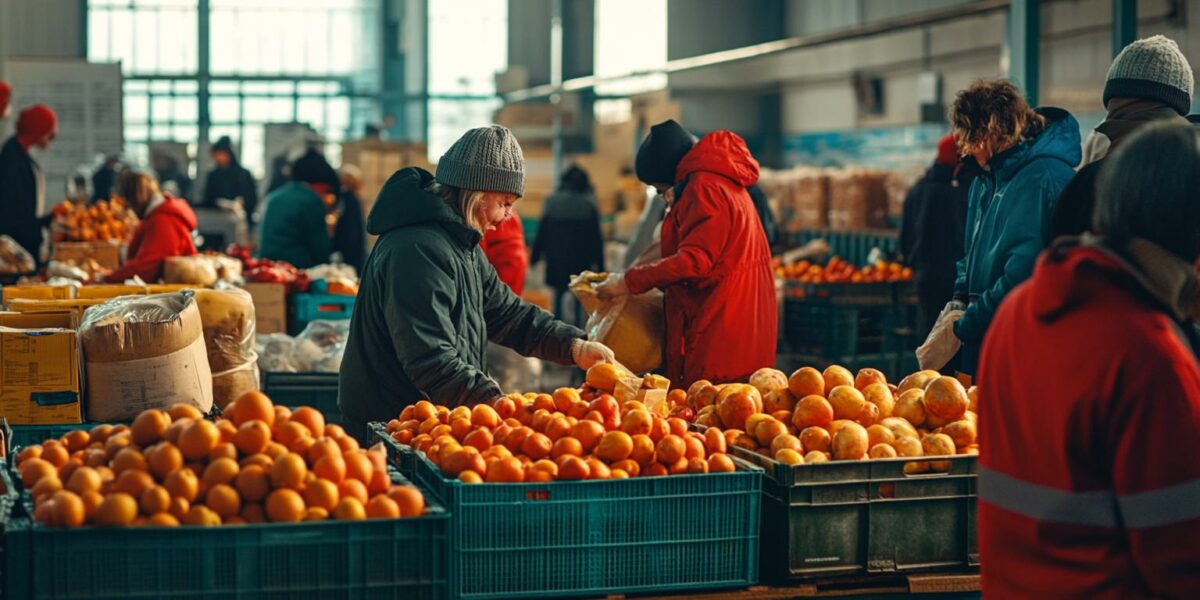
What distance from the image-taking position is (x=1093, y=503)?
6.86 feet

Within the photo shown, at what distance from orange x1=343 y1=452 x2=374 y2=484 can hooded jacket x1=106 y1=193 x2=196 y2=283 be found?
4.61 meters

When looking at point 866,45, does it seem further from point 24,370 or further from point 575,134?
point 24,370

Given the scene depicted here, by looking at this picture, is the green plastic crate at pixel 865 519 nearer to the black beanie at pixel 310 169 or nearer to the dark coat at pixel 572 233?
the black beanie at pixel 310 169

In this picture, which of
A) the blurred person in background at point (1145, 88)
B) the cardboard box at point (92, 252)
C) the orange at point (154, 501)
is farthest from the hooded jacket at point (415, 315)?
the cardboard box at point (92, 252)

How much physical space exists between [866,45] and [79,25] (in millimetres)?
14666

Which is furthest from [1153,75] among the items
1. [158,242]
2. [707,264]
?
[158,242]

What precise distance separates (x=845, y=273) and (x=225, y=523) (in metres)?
7.66

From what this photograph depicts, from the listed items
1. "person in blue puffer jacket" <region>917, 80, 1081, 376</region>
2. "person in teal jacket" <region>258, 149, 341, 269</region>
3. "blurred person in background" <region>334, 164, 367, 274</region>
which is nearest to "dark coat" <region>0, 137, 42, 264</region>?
"person in teal jacket" <region>258, 149, 341, 269</region>

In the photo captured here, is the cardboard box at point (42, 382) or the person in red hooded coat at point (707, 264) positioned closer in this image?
the cardboard box at point (42, 382)

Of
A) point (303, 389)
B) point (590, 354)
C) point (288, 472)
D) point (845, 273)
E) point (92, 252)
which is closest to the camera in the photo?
point (288, 472)

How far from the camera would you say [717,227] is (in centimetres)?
553

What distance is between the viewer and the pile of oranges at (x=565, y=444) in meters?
2.99

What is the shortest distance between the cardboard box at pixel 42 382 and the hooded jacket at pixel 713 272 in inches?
82.8

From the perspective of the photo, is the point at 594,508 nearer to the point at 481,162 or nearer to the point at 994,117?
the point at 481,162
